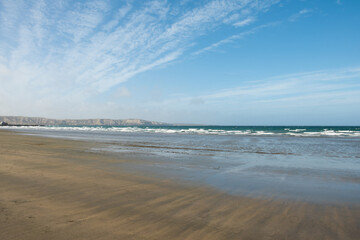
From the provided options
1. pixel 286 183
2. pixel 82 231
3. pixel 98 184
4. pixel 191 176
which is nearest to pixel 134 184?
pixel 98 184

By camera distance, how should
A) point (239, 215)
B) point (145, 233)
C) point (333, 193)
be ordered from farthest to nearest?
point (333, 193) < point (239, 215) < point (145, 233)

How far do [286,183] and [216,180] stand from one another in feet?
6.46

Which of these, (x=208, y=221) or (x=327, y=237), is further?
(x=208, y=221)

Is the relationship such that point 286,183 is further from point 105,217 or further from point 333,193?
point 105,217

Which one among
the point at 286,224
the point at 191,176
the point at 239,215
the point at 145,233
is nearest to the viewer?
the point at 145,233

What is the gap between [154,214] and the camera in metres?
3.77

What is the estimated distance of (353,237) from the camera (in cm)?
310

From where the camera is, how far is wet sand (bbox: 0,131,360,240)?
3.09m

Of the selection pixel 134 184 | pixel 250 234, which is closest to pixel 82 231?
pixel 250 234

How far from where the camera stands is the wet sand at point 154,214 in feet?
10.1

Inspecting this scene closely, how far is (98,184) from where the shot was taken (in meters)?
5.82

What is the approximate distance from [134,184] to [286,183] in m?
4.27

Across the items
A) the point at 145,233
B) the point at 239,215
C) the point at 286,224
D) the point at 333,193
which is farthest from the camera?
the point at 333,193

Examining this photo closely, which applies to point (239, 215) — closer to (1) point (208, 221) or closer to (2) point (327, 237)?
(1) point (208, 221)
